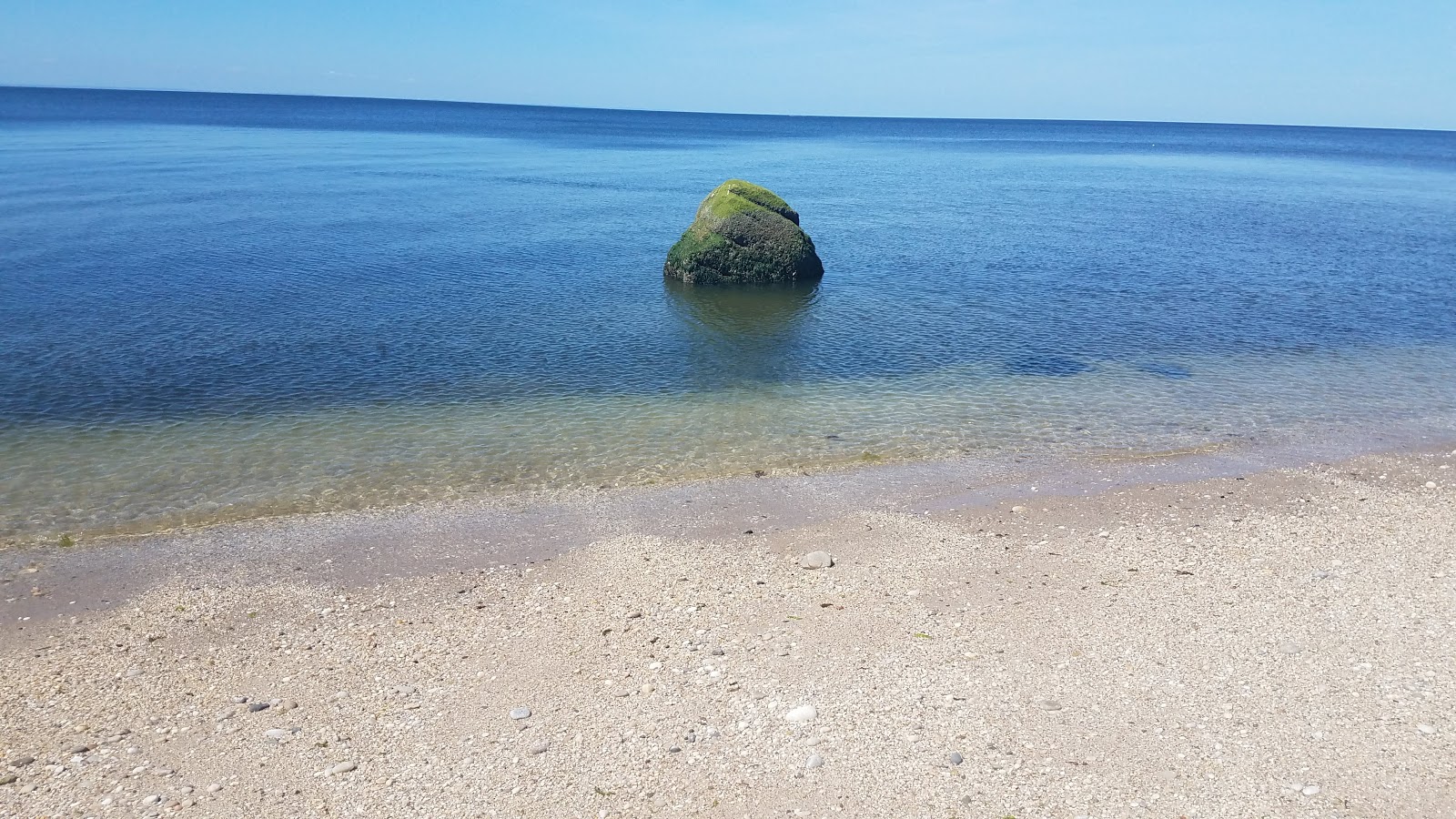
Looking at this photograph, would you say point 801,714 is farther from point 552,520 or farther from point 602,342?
point 602,342

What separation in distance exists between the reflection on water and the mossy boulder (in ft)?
0.99

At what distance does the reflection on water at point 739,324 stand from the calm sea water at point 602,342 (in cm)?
14

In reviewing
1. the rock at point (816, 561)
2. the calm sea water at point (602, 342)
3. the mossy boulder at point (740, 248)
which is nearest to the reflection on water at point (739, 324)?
the calm sea water at point (602, 342)

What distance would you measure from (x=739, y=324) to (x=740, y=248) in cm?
495

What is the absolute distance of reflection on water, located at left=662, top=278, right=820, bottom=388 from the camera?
858 inches

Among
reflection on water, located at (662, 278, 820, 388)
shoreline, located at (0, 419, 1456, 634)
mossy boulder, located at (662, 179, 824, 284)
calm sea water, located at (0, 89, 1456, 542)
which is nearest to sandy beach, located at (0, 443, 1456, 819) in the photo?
shoreline, located at (0, 419, 1456, 634)

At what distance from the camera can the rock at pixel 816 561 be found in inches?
487

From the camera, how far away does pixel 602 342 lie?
23.5 m

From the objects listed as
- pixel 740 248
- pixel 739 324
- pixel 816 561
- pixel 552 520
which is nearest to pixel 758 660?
pixel 816 561

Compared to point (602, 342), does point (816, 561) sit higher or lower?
lower

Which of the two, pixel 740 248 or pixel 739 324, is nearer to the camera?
pixel 739 324

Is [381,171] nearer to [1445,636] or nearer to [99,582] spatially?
[99,582]

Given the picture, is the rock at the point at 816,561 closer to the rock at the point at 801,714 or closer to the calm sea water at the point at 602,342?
the rock at the point at 801,714

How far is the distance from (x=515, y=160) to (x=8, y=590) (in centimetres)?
7673
